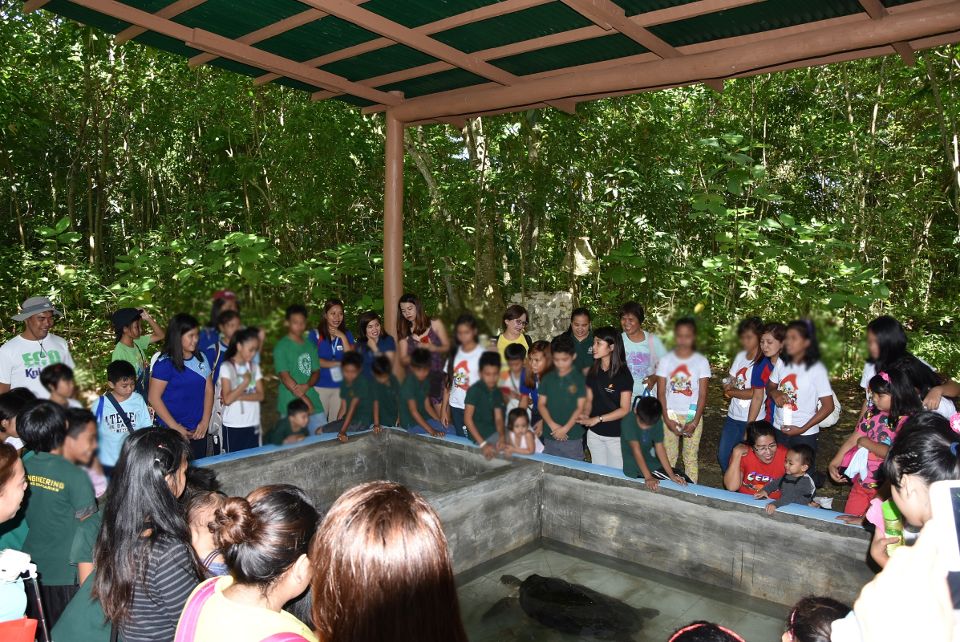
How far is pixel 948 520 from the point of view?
1293 mm

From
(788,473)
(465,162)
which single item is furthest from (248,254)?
(788,473)

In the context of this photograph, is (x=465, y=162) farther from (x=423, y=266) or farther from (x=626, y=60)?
(x=626, y=60)

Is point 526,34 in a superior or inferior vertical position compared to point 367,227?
superior

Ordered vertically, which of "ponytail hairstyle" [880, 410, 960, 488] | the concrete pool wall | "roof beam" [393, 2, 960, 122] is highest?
"roof beam" [393, 2, 960, 122]

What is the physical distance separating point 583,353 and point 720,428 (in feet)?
10.4

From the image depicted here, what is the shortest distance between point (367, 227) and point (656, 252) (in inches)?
178

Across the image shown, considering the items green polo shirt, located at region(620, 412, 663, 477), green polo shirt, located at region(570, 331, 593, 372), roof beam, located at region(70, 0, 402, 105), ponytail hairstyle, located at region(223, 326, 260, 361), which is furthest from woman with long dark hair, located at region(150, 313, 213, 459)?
green polo shirt, located at region(620, 412, 663, 477)

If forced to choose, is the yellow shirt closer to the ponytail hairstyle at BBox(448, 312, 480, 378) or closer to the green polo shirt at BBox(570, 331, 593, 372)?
the ponytail hairstyle at BBox(448, 312, 480, 378)

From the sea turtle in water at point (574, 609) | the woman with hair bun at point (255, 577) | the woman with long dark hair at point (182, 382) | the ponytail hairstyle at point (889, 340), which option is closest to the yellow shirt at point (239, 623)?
the woman with hair bun at point (255, 577)

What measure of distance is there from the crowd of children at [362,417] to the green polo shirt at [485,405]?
0.01 m

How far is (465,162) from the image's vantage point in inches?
380

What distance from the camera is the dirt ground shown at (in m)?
5.04

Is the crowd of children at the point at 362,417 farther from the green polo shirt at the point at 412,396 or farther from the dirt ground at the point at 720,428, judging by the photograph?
the dirt ground at the point at 720,428

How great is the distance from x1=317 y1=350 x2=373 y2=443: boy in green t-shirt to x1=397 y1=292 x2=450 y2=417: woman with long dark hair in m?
0.35
